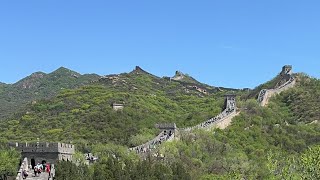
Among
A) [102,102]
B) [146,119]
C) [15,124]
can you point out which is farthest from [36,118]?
[146,119]

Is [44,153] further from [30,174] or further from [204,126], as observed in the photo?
[204,126]

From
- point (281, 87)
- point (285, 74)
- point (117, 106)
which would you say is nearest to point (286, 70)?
point (285, 74)

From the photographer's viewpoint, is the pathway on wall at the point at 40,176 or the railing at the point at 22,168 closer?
the pathway on wall at the point at 40,176

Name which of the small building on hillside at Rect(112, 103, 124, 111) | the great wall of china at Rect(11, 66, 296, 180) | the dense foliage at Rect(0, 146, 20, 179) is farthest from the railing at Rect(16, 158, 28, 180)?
the small building on hillside at Rect(112, 103, 124, 111)

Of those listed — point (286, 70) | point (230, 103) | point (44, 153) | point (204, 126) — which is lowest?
point (44, 153)

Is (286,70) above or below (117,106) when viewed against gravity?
above

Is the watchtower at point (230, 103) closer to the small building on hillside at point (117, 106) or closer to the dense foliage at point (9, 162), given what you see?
the small building on hillside at point (117, 106)

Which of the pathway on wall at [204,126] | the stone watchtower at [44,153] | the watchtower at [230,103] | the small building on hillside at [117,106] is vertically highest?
the small building on hillside at [117,106]

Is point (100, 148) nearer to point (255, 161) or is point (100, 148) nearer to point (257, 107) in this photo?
point (255, 161)

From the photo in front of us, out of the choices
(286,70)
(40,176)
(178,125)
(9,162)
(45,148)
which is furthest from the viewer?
(286,70)

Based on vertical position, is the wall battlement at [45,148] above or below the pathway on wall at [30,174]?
above

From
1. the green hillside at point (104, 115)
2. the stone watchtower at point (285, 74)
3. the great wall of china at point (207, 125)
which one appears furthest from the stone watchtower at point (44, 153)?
the stone watchtower at point (285, 74)

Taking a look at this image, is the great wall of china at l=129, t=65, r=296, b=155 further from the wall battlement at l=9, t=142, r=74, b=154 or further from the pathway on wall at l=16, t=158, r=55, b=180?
the pathway on wall at l=16, t=158, r=55, b=180

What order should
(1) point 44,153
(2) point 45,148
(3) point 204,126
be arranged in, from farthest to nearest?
(3) point 204,126 < (2) point 45,148 < (1) point 44,153
